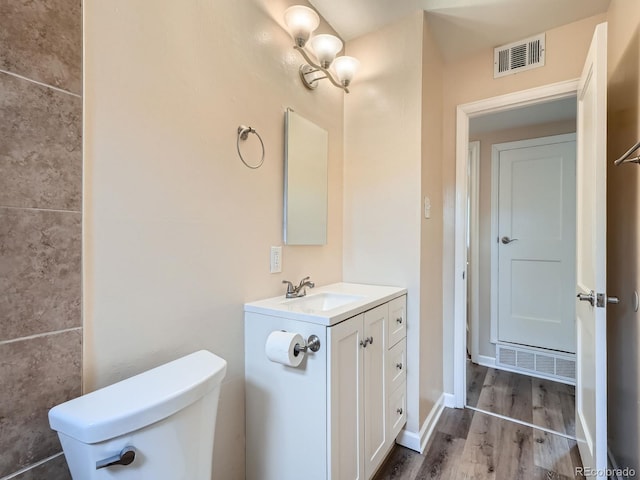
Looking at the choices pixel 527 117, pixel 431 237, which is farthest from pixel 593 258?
pixel 527 117

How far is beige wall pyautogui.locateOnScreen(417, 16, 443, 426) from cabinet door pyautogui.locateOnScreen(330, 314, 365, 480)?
657 millimetres

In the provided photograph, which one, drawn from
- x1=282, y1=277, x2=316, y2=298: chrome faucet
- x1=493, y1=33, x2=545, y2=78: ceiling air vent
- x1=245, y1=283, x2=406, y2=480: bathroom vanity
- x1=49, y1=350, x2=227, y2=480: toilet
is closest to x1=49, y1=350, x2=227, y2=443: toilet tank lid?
x1=49, y1=350, x2=227, y2=480: toilet

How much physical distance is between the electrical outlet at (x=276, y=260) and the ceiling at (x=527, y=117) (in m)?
2.02

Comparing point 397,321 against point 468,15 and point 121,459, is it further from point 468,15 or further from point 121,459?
point 468,15

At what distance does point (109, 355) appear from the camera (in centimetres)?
91

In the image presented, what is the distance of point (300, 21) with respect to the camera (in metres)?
1.41

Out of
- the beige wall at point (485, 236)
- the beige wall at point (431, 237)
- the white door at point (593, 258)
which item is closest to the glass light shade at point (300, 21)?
the beige wall at point (431, 237)

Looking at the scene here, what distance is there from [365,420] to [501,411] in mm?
1394

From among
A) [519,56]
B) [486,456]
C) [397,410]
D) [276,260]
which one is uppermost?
[519,56]

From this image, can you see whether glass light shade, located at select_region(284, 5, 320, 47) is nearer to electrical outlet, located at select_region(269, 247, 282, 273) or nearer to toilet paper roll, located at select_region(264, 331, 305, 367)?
electrical outlet, located at select_region(269, 247, 282, 273)

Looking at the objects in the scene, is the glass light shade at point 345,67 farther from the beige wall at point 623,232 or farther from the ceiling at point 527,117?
the ceiling at point 527,117

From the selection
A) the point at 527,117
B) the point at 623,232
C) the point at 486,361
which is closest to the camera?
the point at 623,232

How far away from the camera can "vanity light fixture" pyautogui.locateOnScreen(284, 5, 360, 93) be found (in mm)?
1411

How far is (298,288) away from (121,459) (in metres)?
0.95
